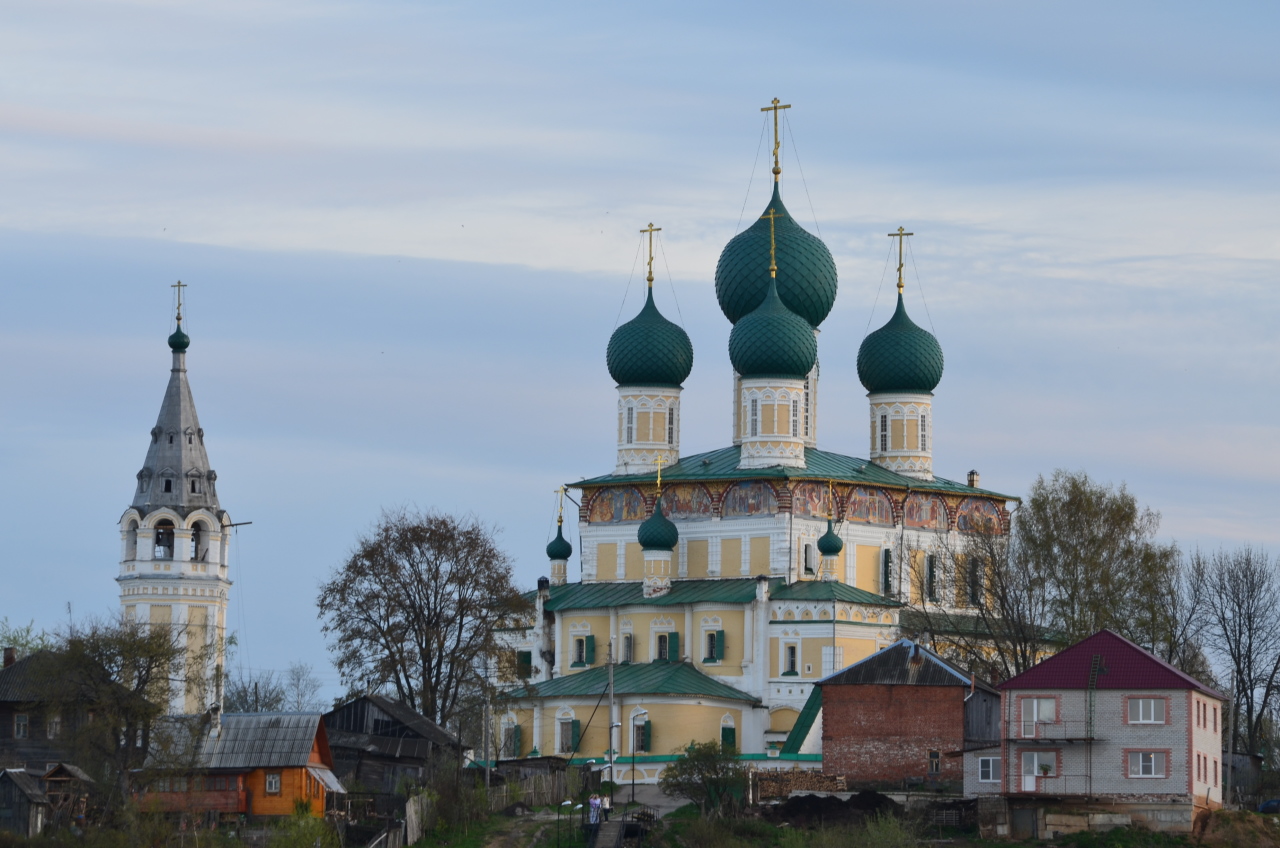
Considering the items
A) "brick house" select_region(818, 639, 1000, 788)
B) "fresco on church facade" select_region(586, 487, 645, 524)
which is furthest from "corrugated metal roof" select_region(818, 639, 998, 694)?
"fresco on church facade" select_region(586, 487, 645, 524)

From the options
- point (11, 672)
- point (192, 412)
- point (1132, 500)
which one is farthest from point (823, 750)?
point (192, 412)

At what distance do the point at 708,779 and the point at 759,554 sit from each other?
11.9m

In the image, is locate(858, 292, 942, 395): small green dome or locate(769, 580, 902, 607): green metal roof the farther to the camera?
locate(858, 292, 942, 395): small green dome

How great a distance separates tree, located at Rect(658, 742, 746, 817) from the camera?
5103 cm

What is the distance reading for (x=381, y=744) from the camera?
2159 inches

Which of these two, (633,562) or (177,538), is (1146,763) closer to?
(633,562)

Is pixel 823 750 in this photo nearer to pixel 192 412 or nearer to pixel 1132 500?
pixel 1132 500

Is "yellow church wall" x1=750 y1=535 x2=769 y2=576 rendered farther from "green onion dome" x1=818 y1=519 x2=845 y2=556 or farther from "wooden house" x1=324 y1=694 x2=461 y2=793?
"wooden house" x1=324 y1=694 x2=461 y2=793

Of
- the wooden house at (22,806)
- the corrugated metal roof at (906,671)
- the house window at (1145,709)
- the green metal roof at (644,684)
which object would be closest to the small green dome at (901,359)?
the green metal roof at (644,684)

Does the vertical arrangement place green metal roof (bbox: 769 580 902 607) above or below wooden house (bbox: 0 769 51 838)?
above

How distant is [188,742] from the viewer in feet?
166

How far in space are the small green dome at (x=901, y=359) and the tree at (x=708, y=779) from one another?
56.5 ft

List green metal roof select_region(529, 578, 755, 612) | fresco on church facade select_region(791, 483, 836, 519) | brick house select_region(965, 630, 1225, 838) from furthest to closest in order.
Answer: fresco on church facade select_region(791, 483, 836, 519) < green metal roof select_region(529, 578, 755, 612) < brick house select_region(965, 630, 1225, 838)

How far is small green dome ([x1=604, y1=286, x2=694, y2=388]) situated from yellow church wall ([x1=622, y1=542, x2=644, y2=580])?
3.86m
